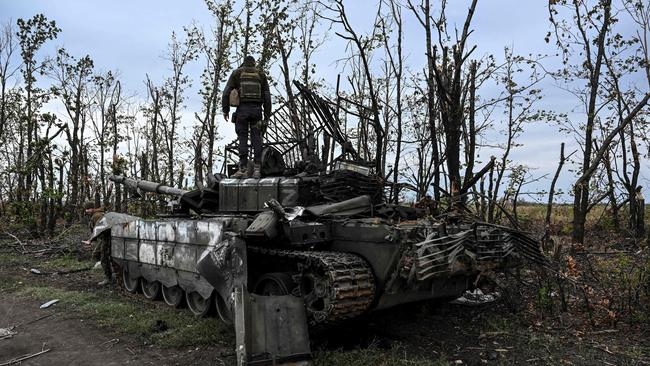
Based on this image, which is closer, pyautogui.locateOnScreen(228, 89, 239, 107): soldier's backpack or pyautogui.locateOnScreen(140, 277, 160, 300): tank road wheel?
pyautogui.locateOnScreen(228, 89, 239, 107): soldier's backpack

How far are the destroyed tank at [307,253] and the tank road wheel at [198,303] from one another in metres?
0.02

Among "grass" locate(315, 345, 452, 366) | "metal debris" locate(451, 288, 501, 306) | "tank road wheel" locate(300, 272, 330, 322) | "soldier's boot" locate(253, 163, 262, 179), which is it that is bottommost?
"grass" locate(315, 345, 452, 366)

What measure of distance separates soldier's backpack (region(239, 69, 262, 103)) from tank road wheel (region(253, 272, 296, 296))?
3414 millimetres

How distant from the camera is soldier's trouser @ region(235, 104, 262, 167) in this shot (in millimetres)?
9367

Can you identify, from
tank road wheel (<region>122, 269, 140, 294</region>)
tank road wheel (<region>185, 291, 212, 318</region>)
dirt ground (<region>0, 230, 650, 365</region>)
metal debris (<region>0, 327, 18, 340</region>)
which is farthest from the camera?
tank road wheel (<region>122, 269, 140, 294</region>)

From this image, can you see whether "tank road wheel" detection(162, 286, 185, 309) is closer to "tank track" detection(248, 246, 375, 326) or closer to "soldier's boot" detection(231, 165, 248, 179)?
"soldier's boot" detection(231, 165, 248, 179)

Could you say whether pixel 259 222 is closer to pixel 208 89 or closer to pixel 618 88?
pixel 618 88

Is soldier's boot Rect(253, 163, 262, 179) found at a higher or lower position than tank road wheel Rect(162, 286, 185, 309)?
higher

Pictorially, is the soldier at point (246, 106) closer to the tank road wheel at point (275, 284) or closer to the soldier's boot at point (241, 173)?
the soldier's boot at point (241, 173)

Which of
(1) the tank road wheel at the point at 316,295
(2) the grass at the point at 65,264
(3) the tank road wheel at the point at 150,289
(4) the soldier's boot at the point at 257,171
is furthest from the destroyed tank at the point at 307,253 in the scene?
(2) the grass at the point at 65,264

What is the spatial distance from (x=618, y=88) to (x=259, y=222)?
Answer: 14750mm

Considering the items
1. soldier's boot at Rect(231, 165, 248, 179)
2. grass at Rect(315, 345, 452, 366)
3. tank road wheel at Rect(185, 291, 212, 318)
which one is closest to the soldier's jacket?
soldier's boot at Rect(231, 165, 248, 179)

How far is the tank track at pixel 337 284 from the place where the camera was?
589cm

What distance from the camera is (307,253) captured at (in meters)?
6.50
